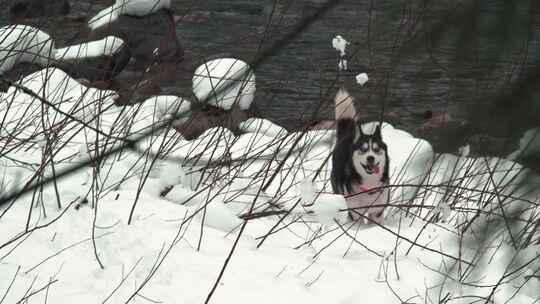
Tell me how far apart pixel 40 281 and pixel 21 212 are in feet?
2.72

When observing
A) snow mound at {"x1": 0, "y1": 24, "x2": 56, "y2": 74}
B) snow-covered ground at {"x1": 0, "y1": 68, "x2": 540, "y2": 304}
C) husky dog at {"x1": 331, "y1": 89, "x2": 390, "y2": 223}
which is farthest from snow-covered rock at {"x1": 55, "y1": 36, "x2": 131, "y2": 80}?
husky dog at {"x1": 331, "y1": 89, "x2": 390, "y2": 223}

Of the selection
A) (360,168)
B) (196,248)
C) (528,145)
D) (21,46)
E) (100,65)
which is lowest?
(528,145)

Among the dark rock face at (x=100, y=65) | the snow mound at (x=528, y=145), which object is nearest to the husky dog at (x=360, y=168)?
the dark rock face at (x=100, y=65)

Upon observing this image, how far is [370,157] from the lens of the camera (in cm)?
588

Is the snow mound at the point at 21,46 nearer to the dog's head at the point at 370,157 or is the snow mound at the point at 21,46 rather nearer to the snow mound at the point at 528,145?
the dog's head at the point at 370,157

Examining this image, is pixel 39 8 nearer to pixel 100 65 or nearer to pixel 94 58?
pixel 100 65

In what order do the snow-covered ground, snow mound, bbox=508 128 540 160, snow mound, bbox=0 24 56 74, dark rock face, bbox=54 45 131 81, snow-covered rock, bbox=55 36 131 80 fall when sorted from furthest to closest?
snow-covered rock, bbox=55 36 131 80
dark rock face, bbox=54 45 131 81
snow mound, bbox=0 24 56 74
the snow-covered ground
snow mound, bbox=508 128 540 160

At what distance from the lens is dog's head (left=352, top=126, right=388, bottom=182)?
19.3 feet

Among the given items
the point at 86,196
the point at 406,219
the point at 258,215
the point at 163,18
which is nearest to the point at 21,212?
the point at 86,196

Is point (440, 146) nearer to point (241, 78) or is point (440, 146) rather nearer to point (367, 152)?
point (241, 78)

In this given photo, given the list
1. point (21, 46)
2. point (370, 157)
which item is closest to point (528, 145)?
point (370, 157)

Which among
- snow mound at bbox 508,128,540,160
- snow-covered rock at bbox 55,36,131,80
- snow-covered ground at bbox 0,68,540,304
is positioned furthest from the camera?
snow-covered rock at bbox 55,36,131,80

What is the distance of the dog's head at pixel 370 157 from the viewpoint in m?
5.88

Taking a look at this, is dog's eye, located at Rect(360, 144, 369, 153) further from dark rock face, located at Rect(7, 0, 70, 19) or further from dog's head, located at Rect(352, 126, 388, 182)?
dark rock face, located at Rect(7, 0, 70, 19)
